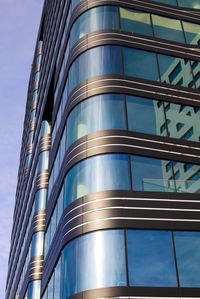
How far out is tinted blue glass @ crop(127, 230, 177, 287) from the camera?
1923 centimetres

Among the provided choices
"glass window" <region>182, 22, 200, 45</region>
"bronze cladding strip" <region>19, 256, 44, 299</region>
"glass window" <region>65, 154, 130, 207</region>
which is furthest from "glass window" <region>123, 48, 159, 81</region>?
"bronze cladding strip" <region>19, 256, 44, 299</region>

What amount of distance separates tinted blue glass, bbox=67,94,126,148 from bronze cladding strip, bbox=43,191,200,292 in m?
4.07

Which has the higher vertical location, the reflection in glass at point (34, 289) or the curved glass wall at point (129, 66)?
the curved glass wall at point (129, 66)

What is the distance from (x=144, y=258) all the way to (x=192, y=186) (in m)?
4.88

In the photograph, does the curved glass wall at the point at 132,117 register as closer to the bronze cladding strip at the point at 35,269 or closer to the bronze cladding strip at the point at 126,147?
the bronze cladding strip at the point at 126,147

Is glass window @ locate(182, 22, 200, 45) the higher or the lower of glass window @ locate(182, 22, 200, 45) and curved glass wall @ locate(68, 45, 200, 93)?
the higher

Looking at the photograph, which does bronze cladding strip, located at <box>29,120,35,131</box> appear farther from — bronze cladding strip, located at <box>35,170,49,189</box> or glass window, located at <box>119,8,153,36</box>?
glass window, located at <box>119,8,153,36</box>

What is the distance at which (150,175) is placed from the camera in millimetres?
22656

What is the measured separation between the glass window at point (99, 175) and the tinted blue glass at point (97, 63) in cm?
587

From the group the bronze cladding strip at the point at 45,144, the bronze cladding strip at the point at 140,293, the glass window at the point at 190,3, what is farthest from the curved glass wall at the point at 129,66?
the bronze cladding strip at the point at 45,144

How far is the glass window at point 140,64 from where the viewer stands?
26641 millimetres

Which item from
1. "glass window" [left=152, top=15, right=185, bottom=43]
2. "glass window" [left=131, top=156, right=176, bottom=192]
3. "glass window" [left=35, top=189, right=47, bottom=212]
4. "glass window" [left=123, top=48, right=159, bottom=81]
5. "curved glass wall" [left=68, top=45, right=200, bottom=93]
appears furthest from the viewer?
"glass window" [left=35, top=189, right=47, bottom=212]

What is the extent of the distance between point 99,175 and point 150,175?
8.46 feet

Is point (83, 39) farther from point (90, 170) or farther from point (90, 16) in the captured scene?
→ point (90, 170)
